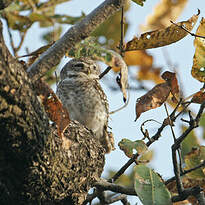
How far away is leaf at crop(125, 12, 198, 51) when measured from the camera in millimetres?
2881

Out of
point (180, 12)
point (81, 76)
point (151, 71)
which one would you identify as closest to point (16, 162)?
point (151, 71)

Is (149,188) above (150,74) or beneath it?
beneath

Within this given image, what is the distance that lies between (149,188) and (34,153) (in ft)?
2.45

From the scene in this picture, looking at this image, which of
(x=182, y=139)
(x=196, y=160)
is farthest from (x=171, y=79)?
(x=196, y=160)

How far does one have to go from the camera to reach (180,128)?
4.05 meters

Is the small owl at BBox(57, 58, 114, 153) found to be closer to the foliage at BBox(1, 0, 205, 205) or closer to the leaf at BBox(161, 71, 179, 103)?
the foliage at BBox(1, 0, 205, 205)

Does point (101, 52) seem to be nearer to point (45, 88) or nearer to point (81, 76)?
point (45, 88)

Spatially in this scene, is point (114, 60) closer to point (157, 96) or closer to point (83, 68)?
point (157, 96)

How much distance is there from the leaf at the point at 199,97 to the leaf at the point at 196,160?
0.39 metres

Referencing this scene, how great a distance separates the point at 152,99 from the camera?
2.87 m

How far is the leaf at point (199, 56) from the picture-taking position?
2857 millimetres

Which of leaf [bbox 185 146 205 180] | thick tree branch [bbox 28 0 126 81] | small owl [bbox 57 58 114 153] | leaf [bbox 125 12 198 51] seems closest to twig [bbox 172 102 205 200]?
leaf [bbox 185 146 205 180]

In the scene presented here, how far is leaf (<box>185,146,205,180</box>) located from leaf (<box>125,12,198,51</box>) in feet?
2.69

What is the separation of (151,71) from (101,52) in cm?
90
